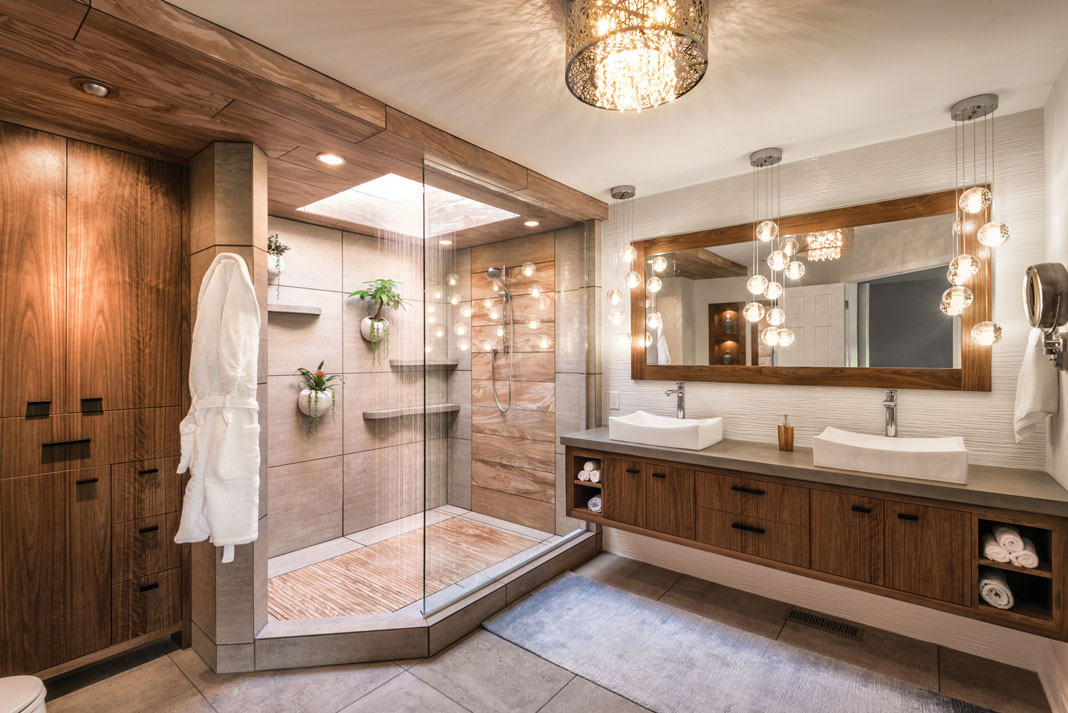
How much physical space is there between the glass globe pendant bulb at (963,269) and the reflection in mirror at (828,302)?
25 centimetres

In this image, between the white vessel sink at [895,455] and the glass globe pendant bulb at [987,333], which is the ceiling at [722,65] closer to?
the glass globe pendant bulb at [987,333]

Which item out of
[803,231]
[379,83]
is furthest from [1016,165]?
[379,83]

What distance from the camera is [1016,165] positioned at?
2.32m

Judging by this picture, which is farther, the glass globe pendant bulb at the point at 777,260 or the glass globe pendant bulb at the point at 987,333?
the glass globe pendant bulb at the point at 777,260

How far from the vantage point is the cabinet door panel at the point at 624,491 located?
299 centimetres

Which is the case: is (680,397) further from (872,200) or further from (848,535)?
(872,200)

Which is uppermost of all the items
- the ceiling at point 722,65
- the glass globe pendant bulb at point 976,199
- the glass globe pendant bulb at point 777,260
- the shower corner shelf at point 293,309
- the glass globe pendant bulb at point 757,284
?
the ceiling at point 722,65

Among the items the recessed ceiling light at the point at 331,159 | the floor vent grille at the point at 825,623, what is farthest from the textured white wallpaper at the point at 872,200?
the recessed ceiling light at the point at 331,159

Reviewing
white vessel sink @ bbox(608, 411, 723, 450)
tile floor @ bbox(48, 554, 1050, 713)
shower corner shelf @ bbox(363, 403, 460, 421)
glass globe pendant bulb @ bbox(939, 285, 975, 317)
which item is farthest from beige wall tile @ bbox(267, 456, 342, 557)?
glass globe pendant bulb @ bbox(939, 285, 975, 317)

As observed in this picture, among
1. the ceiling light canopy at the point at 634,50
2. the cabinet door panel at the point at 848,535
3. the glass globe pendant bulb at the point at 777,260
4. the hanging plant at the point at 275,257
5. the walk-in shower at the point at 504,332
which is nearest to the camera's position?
the ceiling light canopy at the point at 634,50

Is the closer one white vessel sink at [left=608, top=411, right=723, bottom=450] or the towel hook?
the towel hook

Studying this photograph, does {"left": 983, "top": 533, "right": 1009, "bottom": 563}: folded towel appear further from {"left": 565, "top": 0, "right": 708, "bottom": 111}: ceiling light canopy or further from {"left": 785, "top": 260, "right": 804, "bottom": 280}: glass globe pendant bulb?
{"left": 565, "top": 0, "right": 708, "bottom": 111}: ceiling light canopy

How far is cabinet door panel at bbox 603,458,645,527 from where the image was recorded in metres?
2.99

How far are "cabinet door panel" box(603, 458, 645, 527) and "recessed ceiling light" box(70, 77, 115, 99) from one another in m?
2.88
